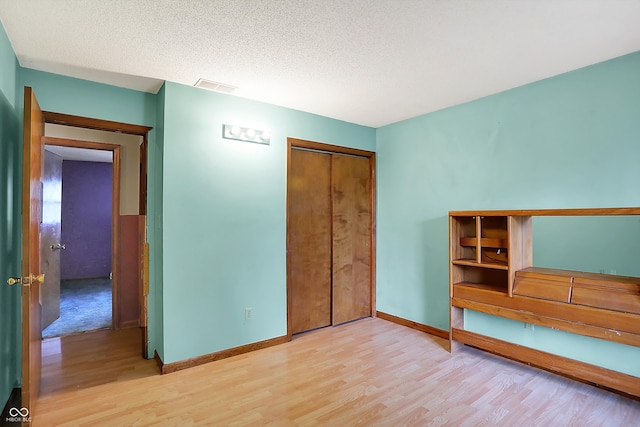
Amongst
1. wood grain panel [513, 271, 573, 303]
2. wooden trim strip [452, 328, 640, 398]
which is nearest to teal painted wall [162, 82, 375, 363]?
wooden trim strip [452, 328, 640, 398]

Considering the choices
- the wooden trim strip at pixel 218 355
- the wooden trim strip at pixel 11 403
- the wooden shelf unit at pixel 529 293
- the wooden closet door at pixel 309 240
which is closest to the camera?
the wooden trim strip at pixel 11 403

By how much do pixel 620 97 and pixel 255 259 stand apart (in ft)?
10.9

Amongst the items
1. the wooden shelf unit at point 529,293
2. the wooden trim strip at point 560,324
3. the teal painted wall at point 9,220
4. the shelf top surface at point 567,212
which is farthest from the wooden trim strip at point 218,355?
the shelf top surface at point 567,212

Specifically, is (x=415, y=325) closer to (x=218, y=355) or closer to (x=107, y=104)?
(x=218, y=355)

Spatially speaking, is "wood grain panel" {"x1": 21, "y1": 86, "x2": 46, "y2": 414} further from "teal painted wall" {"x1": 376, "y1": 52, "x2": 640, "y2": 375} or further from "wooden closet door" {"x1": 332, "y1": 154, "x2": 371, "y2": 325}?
"teal painted wall" {"x1": 376, "y1": 52, "x2": 640, "y2": 375}

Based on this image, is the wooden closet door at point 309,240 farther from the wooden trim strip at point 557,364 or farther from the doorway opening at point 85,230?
the doorway opening at point 85,230

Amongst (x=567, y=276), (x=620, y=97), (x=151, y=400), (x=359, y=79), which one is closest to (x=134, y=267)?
(x=151, y=400)

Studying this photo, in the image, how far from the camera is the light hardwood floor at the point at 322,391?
201 centimetres

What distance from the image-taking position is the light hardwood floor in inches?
79.0

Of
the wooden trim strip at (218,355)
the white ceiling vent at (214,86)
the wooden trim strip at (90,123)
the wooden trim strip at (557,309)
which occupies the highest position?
the white ceiling vent at (214,86)

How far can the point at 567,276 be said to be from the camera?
238 centimetres

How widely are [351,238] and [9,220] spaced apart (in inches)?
125

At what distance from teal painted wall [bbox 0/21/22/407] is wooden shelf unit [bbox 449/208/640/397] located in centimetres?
350

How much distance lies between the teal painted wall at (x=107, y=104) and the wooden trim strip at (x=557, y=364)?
9.58 feet
